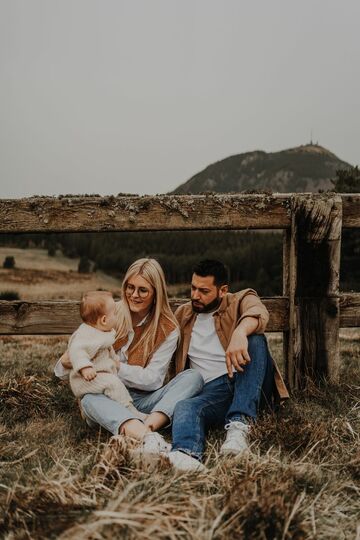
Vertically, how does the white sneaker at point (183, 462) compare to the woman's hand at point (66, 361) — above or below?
below

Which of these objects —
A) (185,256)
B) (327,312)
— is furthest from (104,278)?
(327,312)

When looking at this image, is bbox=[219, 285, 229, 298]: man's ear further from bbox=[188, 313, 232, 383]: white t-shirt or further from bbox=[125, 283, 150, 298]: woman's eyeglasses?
bbox=[125, 283, 150, 298]: woman's eyeglasses

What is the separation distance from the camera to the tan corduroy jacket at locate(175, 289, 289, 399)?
3946mm

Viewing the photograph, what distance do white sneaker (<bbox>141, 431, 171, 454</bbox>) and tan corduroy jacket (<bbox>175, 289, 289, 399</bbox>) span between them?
1.00 m

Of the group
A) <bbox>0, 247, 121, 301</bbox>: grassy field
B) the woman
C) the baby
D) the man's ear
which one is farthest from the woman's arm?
<bbox>0, 247, 121, 301</bbox>: grassy field

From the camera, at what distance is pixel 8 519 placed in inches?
83.7

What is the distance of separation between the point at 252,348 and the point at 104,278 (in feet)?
191

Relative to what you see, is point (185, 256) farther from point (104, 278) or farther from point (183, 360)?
point (183, 360)

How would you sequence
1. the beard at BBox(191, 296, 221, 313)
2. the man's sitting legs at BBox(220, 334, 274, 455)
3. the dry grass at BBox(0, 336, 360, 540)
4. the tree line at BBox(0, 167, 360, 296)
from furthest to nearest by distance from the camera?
the tree line at BBox(0, 167, 360, 296)
the beard at BBox(191, 296, 221, 313)
the man's sitting legs at BBox(220, 334, 274, 455)
the dry grass at BBox(0, 336, 360, 540)

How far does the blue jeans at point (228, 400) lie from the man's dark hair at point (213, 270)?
0.50 meters

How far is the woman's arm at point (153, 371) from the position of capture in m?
3.85

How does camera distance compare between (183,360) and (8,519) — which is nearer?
(8,519)

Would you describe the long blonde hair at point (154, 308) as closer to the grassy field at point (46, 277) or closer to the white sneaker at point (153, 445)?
the white sneaker at point (153, 445)

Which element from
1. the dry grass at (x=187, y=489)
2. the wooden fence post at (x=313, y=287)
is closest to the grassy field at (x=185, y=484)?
the dry grass at (x=187, y=489)
